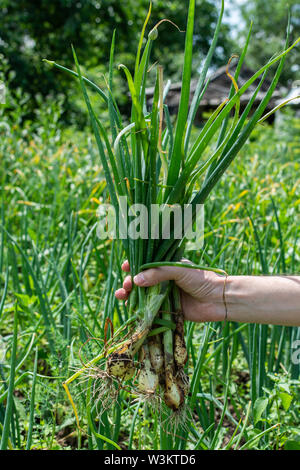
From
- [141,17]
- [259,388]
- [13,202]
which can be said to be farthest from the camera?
[141,17]

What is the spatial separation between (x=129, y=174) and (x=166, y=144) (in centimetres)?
17

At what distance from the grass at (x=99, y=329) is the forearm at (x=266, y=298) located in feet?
0.45

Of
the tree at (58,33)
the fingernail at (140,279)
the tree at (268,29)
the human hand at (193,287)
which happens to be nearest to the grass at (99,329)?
the human hand at (193,287)

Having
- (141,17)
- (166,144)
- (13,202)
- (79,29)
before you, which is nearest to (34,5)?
(79,29)

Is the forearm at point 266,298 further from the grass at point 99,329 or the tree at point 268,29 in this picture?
the tree at point 268,29

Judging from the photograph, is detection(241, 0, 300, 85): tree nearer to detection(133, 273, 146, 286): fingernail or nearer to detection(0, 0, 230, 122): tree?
detection(0, 0, 230, 122): tree

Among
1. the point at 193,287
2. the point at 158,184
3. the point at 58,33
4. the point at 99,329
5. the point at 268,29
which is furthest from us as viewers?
the point at 268,29

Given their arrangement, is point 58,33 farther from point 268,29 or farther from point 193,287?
point 268,29

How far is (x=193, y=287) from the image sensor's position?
2.95 feet

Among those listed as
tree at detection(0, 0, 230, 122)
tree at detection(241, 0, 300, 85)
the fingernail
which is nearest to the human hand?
the fingernail

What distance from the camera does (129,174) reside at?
2.72 ft

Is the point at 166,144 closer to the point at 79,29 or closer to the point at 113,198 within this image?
the point at 113,198

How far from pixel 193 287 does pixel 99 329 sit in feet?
1.30

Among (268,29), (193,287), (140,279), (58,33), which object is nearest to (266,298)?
(193,287)
